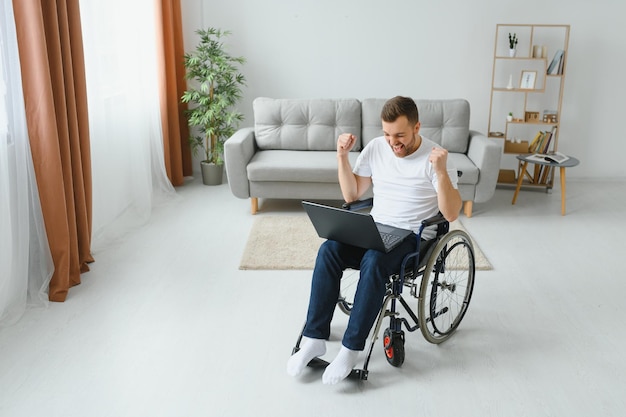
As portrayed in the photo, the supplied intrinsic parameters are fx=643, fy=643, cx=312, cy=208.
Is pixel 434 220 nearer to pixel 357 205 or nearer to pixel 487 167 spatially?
pixel 357 205

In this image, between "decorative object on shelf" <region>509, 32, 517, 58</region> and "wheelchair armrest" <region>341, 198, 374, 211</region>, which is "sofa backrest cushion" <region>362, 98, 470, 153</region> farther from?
"wheelchair armrest" <region>341, 198, 374, 211</region>

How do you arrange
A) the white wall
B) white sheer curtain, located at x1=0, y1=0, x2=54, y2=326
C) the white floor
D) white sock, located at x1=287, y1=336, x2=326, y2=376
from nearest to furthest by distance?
the white floor → white sock, located at x1=287, y1=336, x2=326, y2=376 → white sheer curtain, located at x1=0, y1=0, x2=54, y2=326 → the white wall

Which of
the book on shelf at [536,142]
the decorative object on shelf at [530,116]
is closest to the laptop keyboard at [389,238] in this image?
the book on shelf at [536,142]

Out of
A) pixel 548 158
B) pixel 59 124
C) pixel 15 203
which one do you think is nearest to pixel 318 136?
pixel 548 158

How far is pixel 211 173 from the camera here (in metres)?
5.23

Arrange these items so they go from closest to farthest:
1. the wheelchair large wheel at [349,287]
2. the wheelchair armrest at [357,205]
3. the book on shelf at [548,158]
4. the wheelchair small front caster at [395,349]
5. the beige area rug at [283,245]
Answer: the wheelchair small front caster at [395,349]
the wheelchair armrest at [357,205]
the wheelchair large wheel at [349,287]
the beige area rug at [283,245]
the book on shelf at [548,158]

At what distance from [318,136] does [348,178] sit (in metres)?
2.10

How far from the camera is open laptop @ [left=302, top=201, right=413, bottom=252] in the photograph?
7.55ft

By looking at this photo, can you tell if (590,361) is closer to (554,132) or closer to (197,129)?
(554,132)

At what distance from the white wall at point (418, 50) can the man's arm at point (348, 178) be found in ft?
9.31

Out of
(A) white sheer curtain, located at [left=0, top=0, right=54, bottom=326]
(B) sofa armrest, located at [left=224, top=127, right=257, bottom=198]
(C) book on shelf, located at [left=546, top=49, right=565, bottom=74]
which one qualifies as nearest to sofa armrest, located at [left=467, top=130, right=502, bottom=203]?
(C) book on shelf, located at [left=546, top=49, right=565, bottom=74]

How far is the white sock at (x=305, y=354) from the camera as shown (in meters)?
2.41

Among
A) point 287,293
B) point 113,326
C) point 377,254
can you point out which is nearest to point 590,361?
point 377,254

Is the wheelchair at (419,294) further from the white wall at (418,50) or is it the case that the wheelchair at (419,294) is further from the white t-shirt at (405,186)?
the white wall at (418,50)
